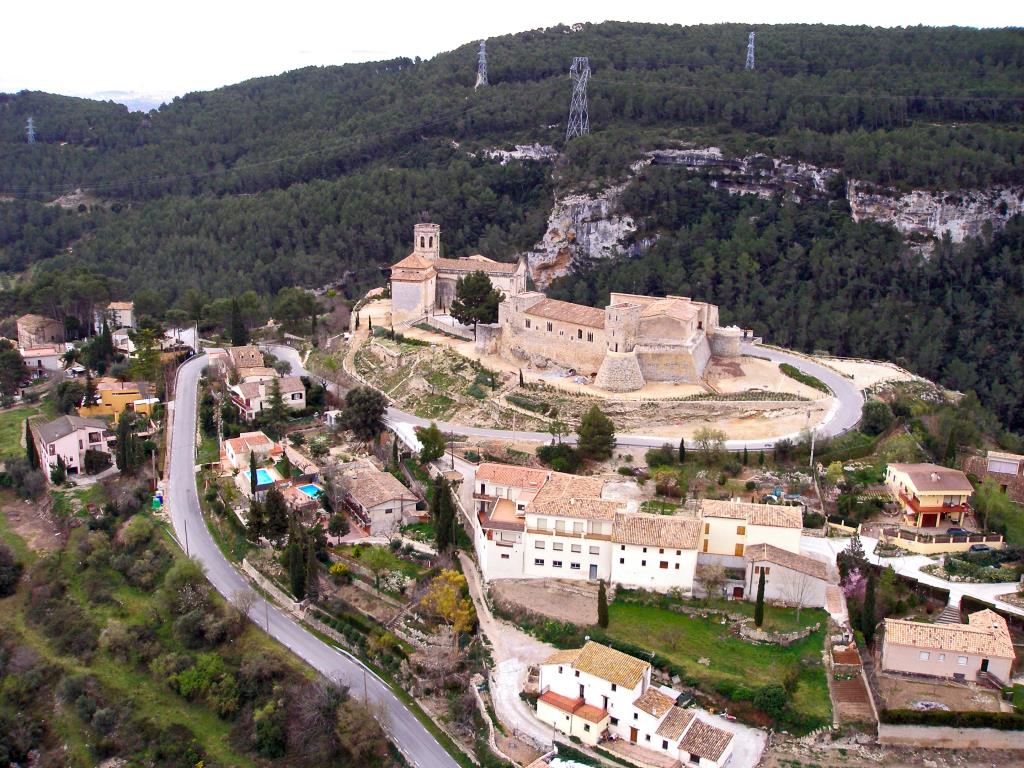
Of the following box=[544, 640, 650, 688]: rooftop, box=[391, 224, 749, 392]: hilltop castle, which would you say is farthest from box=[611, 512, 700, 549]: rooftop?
box=[391, 224, 749, 392]: hilltop castle

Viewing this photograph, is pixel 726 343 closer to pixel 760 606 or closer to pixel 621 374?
pixel 621 374

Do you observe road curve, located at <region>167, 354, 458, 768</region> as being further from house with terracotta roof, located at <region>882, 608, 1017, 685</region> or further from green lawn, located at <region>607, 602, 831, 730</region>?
house with terracotta roof, located at <region>882, 608, 1017, 685</region>

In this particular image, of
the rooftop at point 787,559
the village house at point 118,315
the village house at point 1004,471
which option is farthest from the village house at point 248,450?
the village house at point 1004,471

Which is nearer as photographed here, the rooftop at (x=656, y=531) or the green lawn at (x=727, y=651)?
the green lawn at (x=727, y=651)

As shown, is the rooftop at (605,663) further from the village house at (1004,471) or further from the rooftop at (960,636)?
the village house at (1004,471)

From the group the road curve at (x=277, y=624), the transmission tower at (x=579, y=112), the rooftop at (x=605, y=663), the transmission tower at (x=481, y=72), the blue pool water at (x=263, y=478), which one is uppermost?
the transmission tower at (x=481, y=72)

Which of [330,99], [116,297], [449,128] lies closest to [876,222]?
[449,128]

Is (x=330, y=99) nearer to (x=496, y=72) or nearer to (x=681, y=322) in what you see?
(x=496, y=72)
